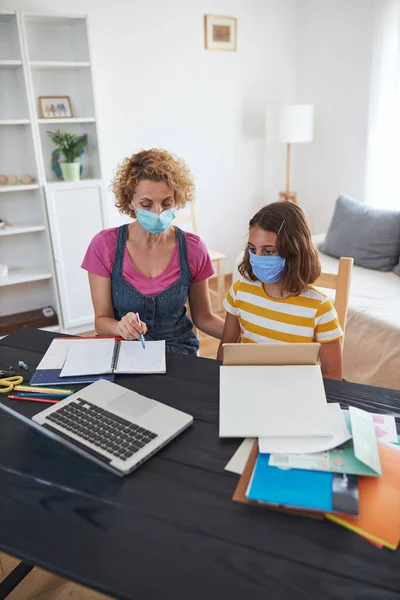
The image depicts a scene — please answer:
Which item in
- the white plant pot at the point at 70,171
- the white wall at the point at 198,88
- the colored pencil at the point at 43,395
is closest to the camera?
the colored pencil at the point at 43,395

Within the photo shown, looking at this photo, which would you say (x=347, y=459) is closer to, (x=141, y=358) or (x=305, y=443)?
(x=305, y=443)

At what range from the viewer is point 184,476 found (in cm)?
91

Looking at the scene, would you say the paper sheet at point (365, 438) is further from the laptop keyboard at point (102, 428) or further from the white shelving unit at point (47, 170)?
the white shelving unit at point (47, 170)

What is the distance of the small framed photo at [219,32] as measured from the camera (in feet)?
11.7

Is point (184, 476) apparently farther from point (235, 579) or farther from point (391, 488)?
point (391, 488)

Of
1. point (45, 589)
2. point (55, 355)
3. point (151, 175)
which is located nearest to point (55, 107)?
point (151, 175)

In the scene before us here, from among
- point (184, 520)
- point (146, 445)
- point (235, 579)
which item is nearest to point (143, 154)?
point (146, 445)

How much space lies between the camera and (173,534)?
2.59ft

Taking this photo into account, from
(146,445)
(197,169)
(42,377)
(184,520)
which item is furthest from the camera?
(197,169)

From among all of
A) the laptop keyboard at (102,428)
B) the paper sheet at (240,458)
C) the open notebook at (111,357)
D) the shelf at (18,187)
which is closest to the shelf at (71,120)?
the shelf at (18,187)

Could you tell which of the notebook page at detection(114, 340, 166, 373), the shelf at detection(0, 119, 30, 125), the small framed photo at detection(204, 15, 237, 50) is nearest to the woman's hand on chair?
the notebook page at detection(114, 340, 166, 373)

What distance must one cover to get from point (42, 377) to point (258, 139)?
327cm

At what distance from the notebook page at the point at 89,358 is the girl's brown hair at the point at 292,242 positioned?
52cm

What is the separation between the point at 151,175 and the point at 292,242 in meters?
0.51
